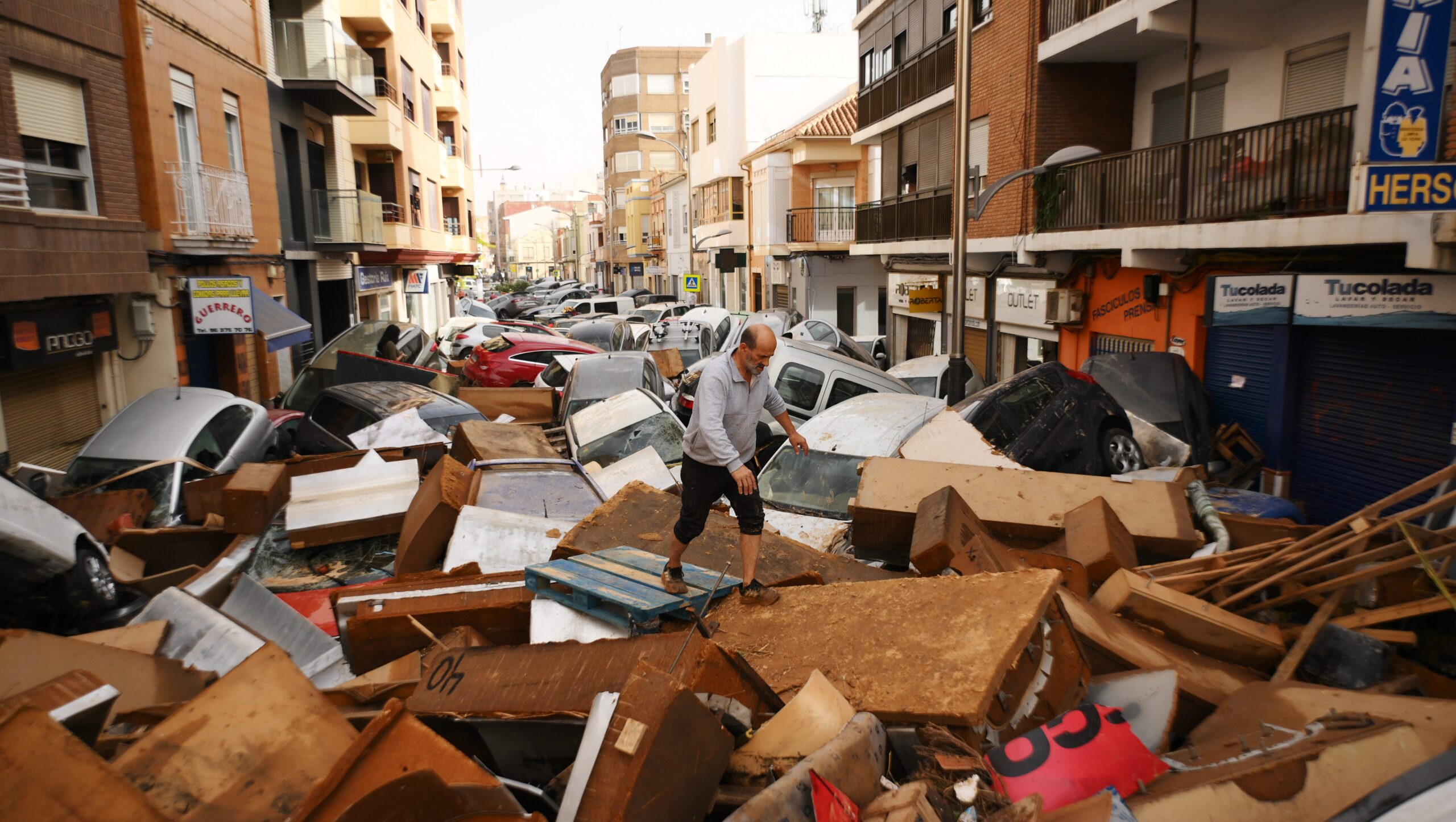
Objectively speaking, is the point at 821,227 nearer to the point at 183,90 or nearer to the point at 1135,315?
the point at 1135,315

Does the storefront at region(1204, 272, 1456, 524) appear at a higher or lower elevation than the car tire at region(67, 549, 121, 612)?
higher

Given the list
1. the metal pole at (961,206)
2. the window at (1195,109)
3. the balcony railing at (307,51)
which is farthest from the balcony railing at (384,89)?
the window at (1195,109)

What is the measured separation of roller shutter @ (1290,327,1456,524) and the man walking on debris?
7359 millimetres

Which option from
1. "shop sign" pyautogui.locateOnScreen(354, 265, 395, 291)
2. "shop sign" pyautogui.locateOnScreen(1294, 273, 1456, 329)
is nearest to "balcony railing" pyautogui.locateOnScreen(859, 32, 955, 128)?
"shop sign" pyautogui.locateOnScreen(1294, 273, 1456, 329)

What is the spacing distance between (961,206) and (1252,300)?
12.3ft

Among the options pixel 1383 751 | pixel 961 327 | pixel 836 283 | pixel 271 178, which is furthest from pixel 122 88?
pixel 836 283

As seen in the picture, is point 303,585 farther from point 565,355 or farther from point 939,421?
point 565,355

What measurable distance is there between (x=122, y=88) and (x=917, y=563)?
13.4m

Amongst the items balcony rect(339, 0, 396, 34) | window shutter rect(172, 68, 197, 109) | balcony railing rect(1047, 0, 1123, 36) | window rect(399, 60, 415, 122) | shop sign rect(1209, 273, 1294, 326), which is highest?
balcony rect(339, 0, 396, 34)

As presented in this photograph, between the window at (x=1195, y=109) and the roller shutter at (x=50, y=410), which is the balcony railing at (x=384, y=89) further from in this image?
the window at (x=1195, y=109)

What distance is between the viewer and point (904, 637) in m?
4.22

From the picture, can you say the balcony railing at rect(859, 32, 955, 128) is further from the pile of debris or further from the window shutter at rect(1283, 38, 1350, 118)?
the pile of debris

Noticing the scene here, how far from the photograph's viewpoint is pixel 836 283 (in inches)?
1256

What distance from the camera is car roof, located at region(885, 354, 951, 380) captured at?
1410cm
